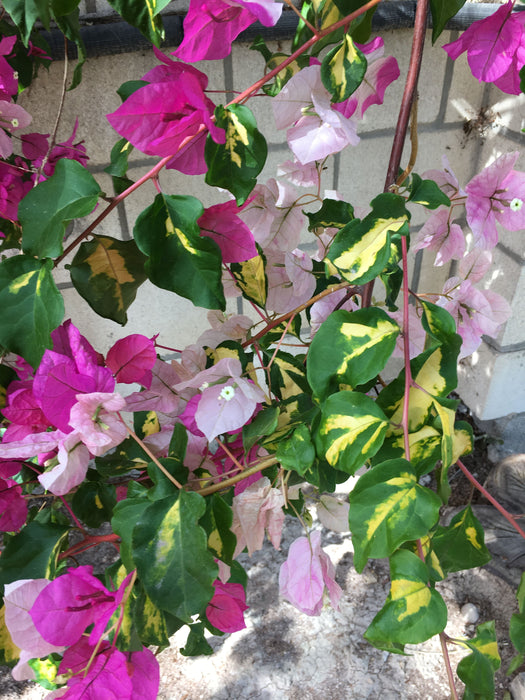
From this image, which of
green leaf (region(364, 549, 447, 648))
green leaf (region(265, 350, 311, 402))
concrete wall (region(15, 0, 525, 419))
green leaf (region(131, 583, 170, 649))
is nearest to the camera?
green leaf (region(364, 549, 447, 648))

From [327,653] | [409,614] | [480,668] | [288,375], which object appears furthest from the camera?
[327,653]

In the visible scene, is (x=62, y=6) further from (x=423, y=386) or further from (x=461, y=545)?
(x=461, y=545)

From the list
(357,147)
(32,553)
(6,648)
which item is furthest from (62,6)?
(357,147)

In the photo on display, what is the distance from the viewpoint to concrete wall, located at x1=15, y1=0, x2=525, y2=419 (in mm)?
915

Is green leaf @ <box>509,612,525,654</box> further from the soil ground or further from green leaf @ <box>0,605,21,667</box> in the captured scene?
the soil ground

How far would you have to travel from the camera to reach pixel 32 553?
526 millimetres

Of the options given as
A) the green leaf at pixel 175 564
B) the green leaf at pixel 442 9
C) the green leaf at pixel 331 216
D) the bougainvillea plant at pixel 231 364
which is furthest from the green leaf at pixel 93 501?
the green leaf at pixel 442 9

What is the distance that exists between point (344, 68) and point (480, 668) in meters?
0.44

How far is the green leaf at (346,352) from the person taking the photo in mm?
376

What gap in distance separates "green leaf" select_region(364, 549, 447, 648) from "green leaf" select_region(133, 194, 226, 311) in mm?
207

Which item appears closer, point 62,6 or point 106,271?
point 62,6

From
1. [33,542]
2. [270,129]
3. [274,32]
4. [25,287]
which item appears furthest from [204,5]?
[270,129]

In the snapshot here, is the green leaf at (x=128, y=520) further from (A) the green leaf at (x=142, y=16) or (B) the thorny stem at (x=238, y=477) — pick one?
(A) the green leaf at (x=142, y=16)

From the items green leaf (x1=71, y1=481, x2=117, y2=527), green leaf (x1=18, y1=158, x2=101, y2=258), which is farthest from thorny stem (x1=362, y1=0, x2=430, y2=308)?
green leaf (x1=71, y1=481, x2=117, y2=527)
